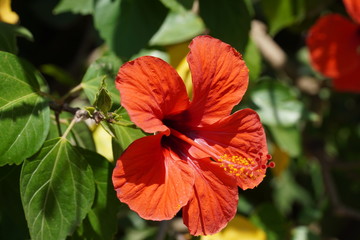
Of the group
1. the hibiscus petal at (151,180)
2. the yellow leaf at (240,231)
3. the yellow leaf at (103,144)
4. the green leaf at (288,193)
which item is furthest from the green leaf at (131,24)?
the green leaf at (288,193)

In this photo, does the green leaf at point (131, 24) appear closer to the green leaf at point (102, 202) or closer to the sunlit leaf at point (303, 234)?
the green leaf at point (102, 202)

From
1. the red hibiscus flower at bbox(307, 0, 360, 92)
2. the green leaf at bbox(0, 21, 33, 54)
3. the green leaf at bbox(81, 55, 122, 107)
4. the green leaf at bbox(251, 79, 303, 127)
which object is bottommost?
the green leaf at bbox(251, 79, 303, 127)

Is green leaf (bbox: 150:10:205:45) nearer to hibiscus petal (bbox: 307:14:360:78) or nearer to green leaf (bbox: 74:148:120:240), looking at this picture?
hibiscus petal (bbox: 307:14:360:78)

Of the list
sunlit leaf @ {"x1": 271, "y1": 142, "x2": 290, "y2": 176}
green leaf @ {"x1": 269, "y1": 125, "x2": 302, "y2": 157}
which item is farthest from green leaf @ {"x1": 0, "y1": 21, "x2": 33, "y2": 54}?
sunlit leaf @ {"x1": 271, "y1": 142, "x2": 290, "y2": 176}

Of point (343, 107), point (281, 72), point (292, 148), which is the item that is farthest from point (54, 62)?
point (343, 107)

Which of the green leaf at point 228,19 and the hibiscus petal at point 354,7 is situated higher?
the green leaf at point 228,19

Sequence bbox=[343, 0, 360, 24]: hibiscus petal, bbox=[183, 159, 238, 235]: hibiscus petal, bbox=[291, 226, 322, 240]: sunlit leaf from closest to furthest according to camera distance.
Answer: bbox=[183, 159, 238, 235]: hibiscus petal → bbox=[343, 0, 360, 24]: hibiscus petal → bbox=[291, 226, 322, 240]: sunlit leaf

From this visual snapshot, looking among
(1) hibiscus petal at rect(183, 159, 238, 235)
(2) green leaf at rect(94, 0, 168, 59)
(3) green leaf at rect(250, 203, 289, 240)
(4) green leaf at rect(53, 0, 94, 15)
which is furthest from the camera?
(3) green leaf at rect(250, 203, 289, 240)
